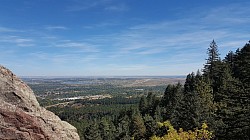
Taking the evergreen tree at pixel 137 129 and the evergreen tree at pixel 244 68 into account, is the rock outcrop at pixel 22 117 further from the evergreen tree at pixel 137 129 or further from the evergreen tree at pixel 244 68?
the evergreen tree at pixel 137 129

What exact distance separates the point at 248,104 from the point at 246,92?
1.54 m

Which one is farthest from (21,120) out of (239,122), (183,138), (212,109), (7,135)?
(212,109)

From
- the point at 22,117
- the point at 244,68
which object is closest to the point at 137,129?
the point at 244,68

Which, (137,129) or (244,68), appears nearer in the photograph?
(244,68)

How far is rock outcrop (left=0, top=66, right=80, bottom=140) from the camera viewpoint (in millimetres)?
11664

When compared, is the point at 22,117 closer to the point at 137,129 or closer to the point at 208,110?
the point at 208,110

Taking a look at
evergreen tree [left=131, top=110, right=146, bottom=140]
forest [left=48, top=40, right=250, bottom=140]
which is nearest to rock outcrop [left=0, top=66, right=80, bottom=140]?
forest [left=48, top=40, right=250, bottom=140]

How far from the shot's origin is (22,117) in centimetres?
1198

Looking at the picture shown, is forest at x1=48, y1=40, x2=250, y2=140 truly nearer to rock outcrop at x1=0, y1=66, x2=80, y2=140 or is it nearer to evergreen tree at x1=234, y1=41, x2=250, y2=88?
evergreen tree at x1=234, y1=41, x2=250, y2=88

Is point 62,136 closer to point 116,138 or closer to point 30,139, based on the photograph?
point 30,139

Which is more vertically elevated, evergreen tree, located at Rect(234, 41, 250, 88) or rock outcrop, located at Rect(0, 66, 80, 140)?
evergreen tree, located at Rect(234, 41, 250, 88)

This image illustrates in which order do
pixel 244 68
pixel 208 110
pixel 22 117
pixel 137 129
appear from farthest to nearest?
pixel 137 129 → pixel 244 68 → pixel 208 110 → pixel 22 117

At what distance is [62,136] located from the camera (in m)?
13.1

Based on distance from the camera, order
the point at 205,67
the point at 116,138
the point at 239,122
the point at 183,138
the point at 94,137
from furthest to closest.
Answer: the point at 116,138 → the point at 94,137 → the point at 205,67 → the point at 239,122 → the point at 183,138
